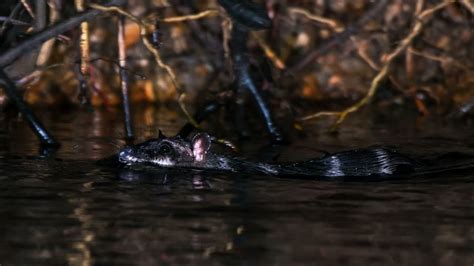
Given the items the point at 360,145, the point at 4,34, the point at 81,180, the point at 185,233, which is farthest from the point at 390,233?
the point at 4,34

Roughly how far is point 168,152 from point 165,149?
2cm

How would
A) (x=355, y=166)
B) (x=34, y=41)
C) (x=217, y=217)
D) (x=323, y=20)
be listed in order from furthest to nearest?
(x=323, y=20), (x=34, y=41), (x=355, y=166), (x=217, y=217)

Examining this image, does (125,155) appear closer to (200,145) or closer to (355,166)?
(200,145)

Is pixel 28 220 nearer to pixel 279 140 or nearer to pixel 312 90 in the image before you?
pixel 279 140

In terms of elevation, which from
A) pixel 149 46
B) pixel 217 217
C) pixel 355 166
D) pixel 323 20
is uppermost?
pixel 323 20

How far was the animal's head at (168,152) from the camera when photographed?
6.43 metres

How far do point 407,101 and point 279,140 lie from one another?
266 cm

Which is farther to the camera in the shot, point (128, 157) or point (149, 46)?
point (149, 46)

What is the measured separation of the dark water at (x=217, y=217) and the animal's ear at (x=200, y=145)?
0.27 m

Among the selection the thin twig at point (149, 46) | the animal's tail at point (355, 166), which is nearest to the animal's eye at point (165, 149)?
the animal's tail at point (355, 166)

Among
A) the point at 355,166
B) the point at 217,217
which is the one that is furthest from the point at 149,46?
the point at 217,217

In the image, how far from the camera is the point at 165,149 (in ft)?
21.3

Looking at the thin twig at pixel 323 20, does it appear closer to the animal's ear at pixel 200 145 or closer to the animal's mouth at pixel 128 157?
the animal's ear at pixel 200 145

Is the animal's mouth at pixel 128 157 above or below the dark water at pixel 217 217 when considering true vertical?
above
